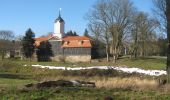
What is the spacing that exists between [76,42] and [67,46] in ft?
9.53

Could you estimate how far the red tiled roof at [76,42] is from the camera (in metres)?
112

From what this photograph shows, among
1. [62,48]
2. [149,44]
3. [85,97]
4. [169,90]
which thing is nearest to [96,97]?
[85,97]

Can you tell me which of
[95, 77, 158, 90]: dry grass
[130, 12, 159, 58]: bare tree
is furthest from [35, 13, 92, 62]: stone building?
[95, 77, 158, 90]: dry grass

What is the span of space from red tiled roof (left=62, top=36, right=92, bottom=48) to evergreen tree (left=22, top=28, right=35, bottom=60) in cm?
1261

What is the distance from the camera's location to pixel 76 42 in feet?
376

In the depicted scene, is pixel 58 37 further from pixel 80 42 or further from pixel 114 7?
pixel 114 7

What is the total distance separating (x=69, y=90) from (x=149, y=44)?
8330cm

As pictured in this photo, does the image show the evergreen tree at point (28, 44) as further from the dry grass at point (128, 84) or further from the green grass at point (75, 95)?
the green grass at point (75, 95)

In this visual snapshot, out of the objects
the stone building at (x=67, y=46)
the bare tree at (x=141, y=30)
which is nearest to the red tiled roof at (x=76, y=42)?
the stone building at (x=67, y=46)

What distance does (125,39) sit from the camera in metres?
92.2

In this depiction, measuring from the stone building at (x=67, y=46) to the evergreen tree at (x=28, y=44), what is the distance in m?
8.35

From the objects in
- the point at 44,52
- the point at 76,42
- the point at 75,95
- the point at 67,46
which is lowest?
the point at 75,95

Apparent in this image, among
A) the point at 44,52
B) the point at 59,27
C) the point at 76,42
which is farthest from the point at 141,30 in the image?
the point at 59,27

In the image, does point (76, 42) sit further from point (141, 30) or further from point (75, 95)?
point (75, 95)
